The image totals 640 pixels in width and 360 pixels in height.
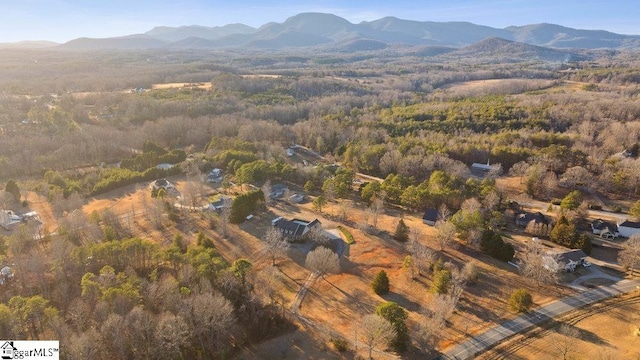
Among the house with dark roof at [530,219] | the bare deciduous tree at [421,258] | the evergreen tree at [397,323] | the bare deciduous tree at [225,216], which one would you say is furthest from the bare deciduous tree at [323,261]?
the house with dark roof at [530,219]

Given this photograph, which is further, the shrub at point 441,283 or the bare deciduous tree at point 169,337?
the shrub at point 441,283

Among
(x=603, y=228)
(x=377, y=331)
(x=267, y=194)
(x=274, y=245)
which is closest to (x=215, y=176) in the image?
(x=267, y=194)

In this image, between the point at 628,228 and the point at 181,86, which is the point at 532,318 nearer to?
the point at 628,228

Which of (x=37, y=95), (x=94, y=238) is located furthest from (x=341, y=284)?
(x=37, y=95)

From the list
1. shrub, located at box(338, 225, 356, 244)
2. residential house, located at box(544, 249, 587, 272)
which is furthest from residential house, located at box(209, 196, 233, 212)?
residential house, located at box(544, 249, 587, 272)

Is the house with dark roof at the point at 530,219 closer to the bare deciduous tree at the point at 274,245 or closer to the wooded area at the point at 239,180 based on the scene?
the wooded area at the point at 239,180

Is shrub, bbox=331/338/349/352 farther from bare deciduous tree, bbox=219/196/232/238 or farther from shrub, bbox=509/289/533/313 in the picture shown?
bare deciduous tree, bbox=219/196/232/238
